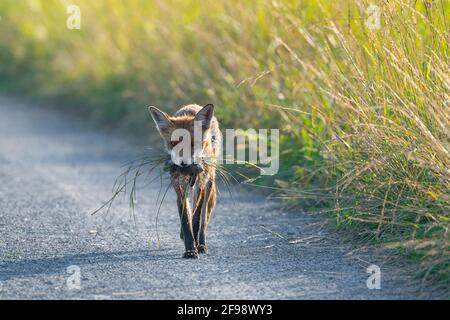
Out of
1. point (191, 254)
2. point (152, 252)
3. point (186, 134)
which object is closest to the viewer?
point (191, 254)

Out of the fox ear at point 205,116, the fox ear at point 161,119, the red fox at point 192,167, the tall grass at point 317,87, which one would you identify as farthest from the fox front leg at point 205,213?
the tall grass at point 317,87

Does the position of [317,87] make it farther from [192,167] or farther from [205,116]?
[192,167]

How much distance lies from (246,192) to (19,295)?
373 centimetres

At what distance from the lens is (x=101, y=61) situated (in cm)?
1415

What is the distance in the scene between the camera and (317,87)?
8156 millimetres

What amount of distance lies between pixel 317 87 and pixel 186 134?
2.09m

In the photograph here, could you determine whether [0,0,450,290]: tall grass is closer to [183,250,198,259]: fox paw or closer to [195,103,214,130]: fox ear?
[195,103,214,130]: fox ear

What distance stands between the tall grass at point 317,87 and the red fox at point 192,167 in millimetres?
800

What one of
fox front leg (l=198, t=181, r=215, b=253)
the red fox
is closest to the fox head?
the red fox

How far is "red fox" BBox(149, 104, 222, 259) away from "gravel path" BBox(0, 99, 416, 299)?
200 mm

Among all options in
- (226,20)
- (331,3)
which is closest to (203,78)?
(226,20)

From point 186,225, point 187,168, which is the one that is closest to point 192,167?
point 187,168
